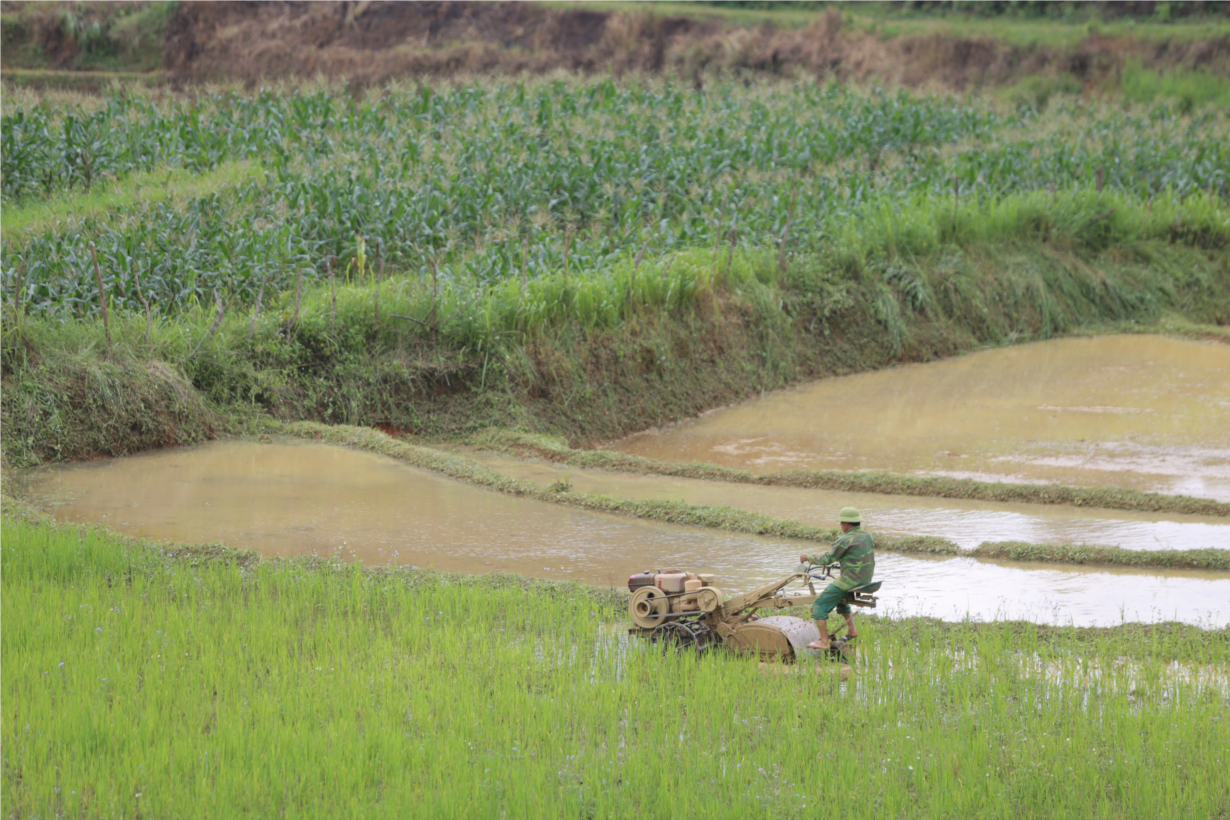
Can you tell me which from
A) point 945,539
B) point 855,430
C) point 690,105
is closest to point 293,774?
point 945,539

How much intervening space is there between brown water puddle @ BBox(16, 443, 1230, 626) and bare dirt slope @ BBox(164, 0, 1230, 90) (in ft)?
66.1

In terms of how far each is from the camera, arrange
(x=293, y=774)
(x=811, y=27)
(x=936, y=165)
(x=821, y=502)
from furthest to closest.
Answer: (x=811, y=27) < (x=936, y=165) < (x=821, y=502) < (x=293, y=774)

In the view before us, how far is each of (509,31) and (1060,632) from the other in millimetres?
28449

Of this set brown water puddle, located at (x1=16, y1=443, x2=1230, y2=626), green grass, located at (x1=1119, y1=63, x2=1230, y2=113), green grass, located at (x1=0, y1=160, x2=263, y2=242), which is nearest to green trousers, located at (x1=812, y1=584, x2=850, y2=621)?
brown water puddle, located at (x1=16, y1=443, x2=1230, y2=626)

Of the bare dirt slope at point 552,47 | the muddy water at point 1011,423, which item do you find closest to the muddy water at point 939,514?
the muddy water at point 1011,423

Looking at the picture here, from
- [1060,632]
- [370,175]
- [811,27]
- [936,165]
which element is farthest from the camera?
[811,27]

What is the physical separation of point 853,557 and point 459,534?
3367 mm

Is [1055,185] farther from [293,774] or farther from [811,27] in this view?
[293,774]

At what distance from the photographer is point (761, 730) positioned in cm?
471

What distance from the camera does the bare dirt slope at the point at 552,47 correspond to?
27.4 meters

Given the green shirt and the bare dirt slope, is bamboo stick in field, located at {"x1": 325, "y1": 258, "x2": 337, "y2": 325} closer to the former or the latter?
the green shirt

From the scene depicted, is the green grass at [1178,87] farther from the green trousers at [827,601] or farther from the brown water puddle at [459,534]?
the green trousers at [827,601]

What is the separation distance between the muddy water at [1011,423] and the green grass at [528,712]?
4176mm

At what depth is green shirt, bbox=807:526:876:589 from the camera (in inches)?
211
